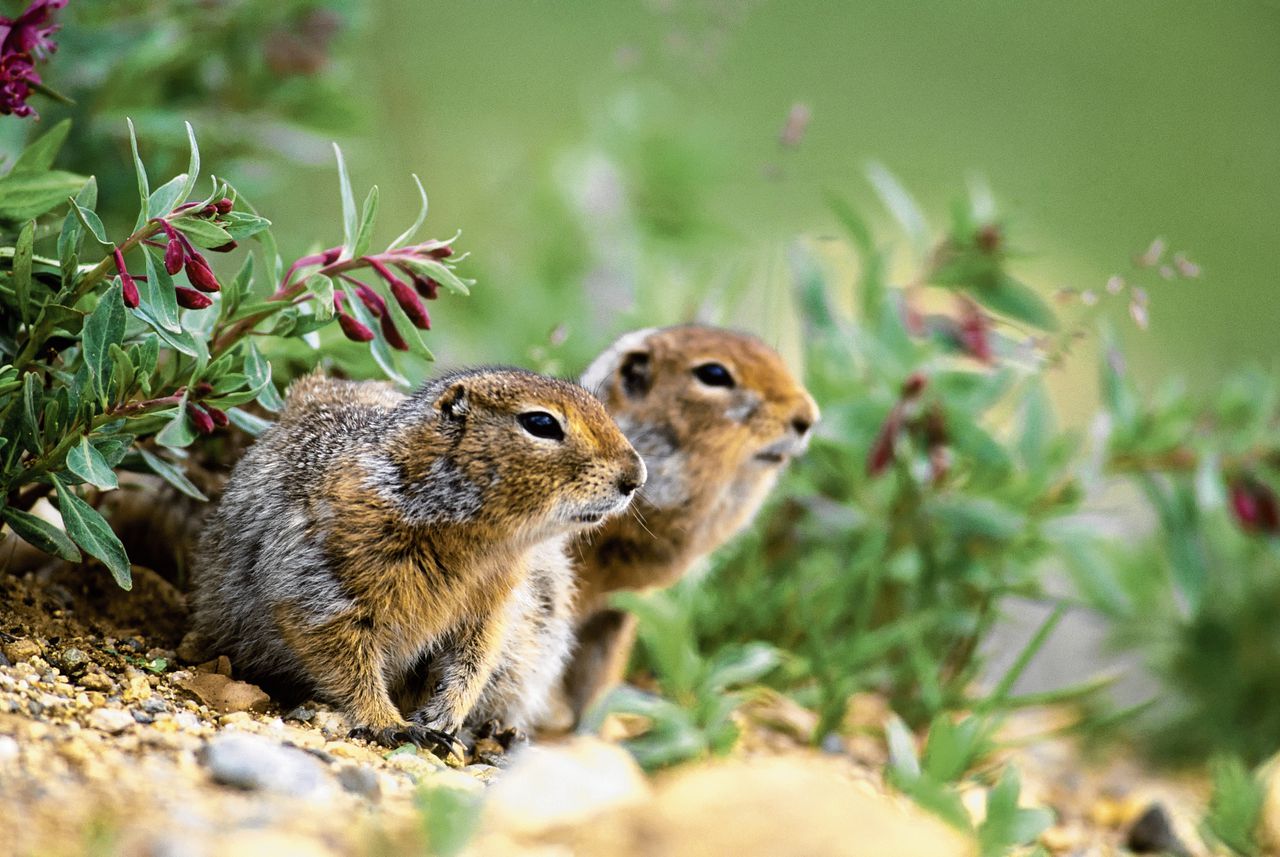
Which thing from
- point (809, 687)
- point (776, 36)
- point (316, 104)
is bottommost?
point (809, 687)

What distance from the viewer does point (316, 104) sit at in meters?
4.58

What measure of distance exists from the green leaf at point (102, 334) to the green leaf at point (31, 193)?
0.42 metres

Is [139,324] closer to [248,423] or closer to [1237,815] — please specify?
[248,423]

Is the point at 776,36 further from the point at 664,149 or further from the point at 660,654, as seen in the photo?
the point at 660,654

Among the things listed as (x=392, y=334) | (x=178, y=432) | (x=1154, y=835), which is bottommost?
(x=1154, y=835)

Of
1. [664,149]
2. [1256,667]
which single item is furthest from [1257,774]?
[664,149]

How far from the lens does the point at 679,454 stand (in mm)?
3645

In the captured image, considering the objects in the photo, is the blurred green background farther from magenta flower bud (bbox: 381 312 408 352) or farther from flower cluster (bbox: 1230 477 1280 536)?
magenta flower bud (bbox: 381 312 408 352)

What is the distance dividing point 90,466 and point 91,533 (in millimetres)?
161

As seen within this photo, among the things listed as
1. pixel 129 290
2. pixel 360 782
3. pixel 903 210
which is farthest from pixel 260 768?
pixel 903 210

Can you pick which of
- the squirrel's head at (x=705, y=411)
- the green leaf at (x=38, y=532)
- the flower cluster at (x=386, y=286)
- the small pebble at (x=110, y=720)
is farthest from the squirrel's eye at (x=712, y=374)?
the small pebble at (x=110, y=720)

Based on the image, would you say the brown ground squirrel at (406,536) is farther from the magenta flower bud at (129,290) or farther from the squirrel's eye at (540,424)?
the magenta flower bud at (129,290)

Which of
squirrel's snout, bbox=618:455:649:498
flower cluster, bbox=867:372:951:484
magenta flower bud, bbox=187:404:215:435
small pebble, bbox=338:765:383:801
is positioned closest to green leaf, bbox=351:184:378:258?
magenta flower bud, bbox=187:404:215:435

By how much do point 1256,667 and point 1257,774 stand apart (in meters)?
0.92
